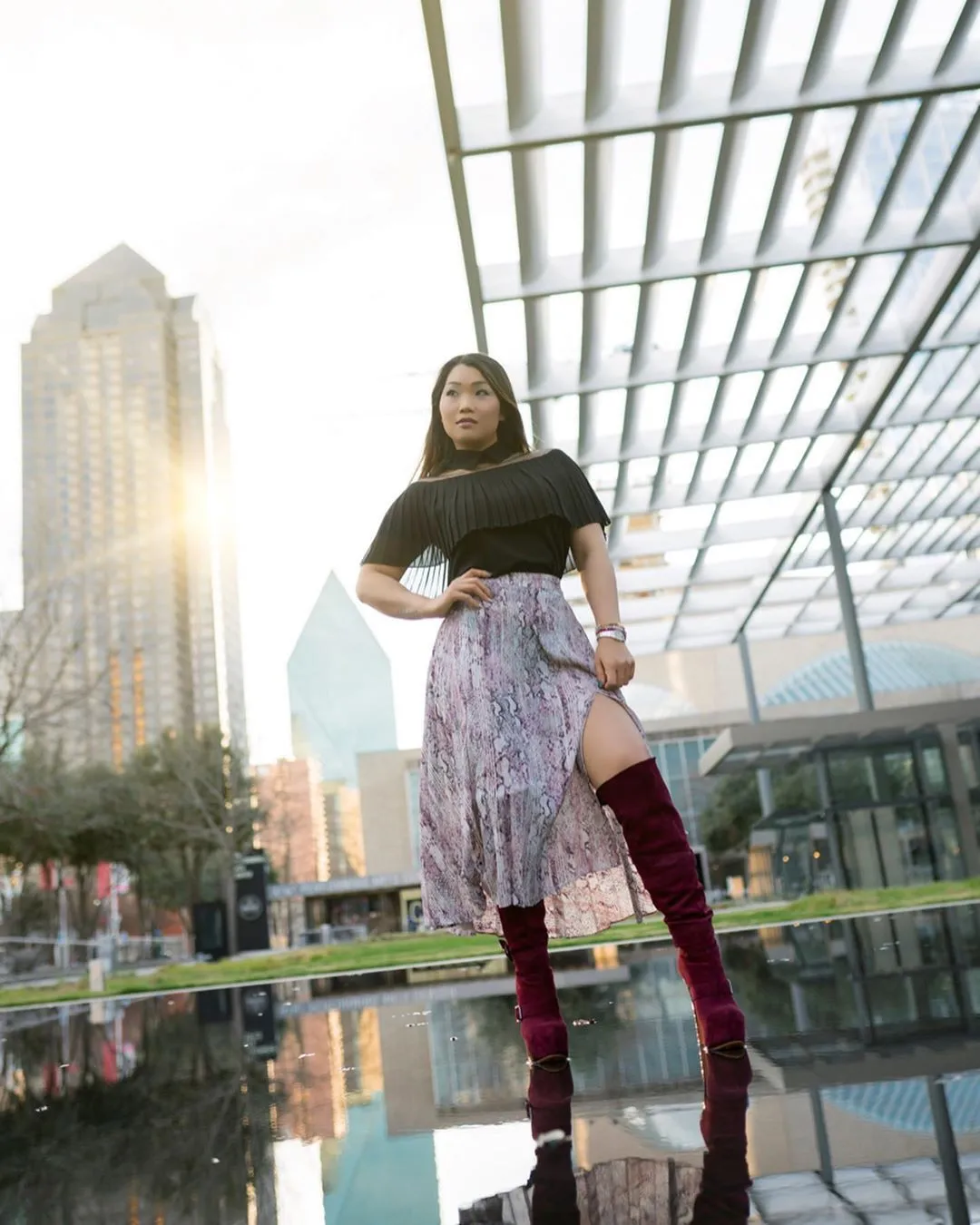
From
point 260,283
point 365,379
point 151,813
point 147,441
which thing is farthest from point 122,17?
point 151,813

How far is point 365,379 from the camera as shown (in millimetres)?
41469

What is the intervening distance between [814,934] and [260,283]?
9127 centimetres

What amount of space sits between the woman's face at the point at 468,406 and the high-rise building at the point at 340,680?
334 ft

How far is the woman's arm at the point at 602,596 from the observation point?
2.66 metres

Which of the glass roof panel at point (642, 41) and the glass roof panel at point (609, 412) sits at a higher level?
the glass roof panel at point (642, 41)

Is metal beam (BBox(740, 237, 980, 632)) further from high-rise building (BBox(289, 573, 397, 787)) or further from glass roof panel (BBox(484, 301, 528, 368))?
high-rise building (BBox(289, 573, 397, 787))

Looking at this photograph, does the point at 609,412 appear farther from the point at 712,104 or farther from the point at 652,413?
the point at 712,104

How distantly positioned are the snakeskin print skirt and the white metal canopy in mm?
6990

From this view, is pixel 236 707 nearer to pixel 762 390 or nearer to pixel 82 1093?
pixel 762 390

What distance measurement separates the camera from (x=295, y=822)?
50344 millimetres

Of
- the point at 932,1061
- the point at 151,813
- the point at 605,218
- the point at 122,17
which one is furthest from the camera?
the point at 122,17

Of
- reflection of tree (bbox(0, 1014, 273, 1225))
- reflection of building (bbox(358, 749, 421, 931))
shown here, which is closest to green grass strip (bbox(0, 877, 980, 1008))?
reflection of tree (bbox(0, 1014, 273, 1225))

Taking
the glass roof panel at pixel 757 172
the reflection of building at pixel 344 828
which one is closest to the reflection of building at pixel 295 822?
the reflection of building at pixel 344 828

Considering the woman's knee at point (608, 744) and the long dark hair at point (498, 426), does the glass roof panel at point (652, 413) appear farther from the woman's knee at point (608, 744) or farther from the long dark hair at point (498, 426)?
the woman's knee at point (608, 744)
